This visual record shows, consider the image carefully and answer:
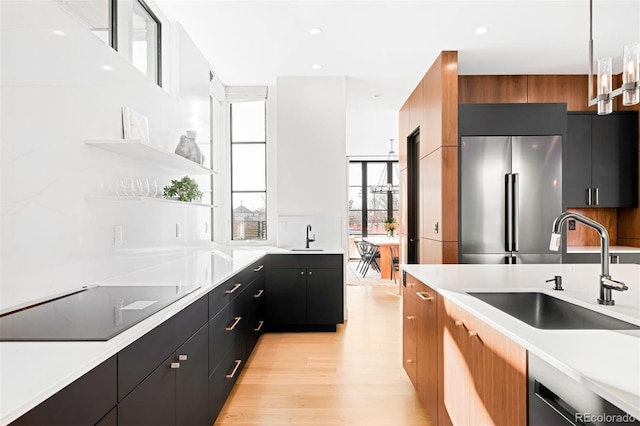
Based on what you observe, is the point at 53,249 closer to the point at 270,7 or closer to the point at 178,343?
the point at 178,343

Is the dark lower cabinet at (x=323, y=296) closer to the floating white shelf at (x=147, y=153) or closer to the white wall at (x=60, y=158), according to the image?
the floating white shelf at (x=147, y=153)

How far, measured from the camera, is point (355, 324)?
411 centimetres

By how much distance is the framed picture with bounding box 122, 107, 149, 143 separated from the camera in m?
2.19

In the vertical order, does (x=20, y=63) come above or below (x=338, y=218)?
above

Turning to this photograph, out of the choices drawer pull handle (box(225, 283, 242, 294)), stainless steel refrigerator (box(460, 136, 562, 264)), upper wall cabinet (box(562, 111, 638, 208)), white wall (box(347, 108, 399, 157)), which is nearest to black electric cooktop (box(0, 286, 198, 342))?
drawer pull handle (box(225, 283, 242, 294))

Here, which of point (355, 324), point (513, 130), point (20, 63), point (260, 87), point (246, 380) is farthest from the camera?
point (260, 87)

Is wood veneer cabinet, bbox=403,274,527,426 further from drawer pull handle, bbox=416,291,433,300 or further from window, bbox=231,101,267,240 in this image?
window, bbox=231,101,267,240

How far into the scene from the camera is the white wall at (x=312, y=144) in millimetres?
4234

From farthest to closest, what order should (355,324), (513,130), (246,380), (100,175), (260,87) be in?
1. (260,87)
2. (355,324)
3. (513,130)
4. (246,380)
5. (100,175)

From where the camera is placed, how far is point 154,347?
4.27 feet

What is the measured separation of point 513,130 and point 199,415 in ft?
11.2

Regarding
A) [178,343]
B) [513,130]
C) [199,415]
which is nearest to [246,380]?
[199,415]

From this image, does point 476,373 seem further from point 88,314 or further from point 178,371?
point 88,314

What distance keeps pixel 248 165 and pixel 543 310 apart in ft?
12.0
